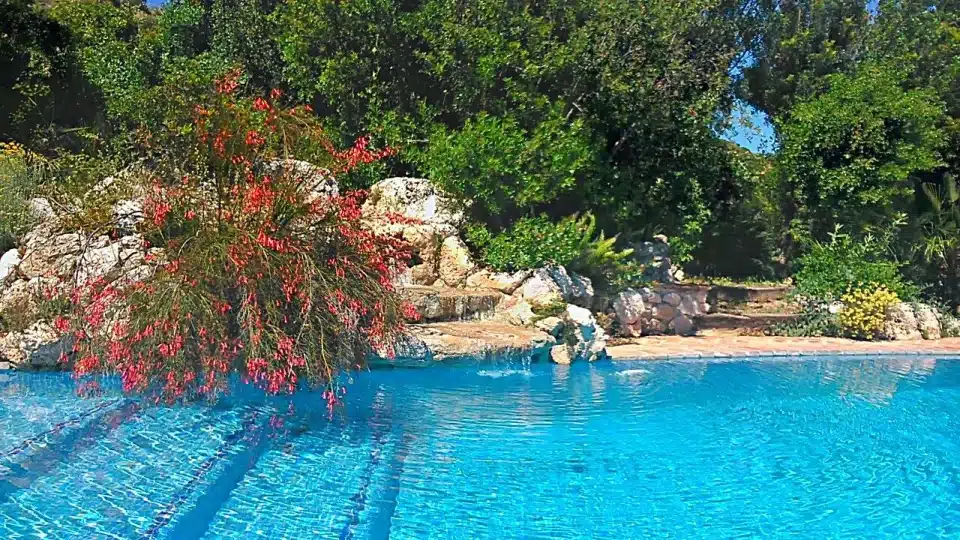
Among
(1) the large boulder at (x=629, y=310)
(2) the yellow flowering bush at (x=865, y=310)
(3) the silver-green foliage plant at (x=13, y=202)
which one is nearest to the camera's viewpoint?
(3) the silver-green foliage plant at (x=13, y=202)

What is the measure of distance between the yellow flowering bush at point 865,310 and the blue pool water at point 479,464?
17.4 feet

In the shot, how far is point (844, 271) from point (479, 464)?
11.8 metres

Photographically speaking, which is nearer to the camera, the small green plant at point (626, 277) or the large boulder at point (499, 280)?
the large boulder at point (499, 280)

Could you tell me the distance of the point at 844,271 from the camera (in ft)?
52.5

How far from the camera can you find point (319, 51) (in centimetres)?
1619

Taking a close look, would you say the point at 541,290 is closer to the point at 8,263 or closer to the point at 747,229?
the point at 8,263

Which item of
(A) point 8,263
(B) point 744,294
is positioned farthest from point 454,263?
(B) point 744,294

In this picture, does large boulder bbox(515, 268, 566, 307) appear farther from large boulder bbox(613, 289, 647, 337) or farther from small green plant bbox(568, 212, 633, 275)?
large boulder bbox(613, 289, 647, 337)

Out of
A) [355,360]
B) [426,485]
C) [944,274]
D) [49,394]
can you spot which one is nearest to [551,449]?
[426,485]

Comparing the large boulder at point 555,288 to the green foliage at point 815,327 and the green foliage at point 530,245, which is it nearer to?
the green foliage at point 530,245

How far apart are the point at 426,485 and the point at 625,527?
1565 millimetres

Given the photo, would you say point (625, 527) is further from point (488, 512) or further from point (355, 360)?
point (355, 360)

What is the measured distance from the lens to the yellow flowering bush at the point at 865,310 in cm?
1551

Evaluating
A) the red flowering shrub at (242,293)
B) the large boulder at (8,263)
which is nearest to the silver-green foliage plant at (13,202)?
the large boulder at (8,263)
